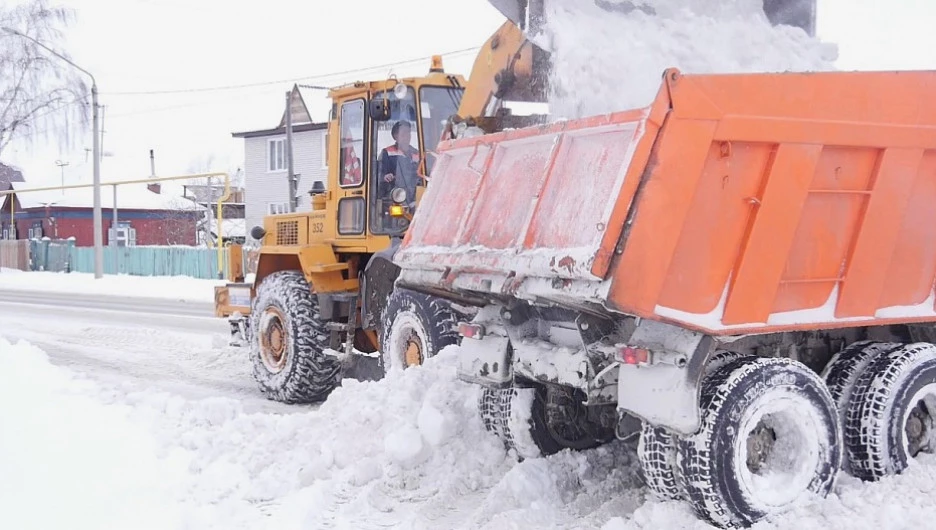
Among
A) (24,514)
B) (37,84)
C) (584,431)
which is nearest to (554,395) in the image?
(584,431)

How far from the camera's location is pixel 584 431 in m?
5.59

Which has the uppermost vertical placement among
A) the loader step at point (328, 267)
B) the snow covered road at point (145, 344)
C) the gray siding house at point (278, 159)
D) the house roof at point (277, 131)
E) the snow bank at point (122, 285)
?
the house roof at point (277, 131)

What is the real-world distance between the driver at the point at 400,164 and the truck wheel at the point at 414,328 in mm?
1214

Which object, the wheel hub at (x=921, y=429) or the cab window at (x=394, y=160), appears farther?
the cab window at (x=394, y=160)

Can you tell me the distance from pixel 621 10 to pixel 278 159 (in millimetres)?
34255

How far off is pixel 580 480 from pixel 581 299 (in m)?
1.52

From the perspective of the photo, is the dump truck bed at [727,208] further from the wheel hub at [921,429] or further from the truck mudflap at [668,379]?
the wheel hub at [921,429]

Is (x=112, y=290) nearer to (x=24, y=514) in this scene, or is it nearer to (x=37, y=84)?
(x=37, y=84)

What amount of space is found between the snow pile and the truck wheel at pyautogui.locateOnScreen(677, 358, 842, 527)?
189 cm

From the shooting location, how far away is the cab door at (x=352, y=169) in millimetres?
8102

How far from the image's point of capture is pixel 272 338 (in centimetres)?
866

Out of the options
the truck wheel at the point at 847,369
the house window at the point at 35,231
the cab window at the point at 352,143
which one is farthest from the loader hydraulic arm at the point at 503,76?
the house window at the point at 35,231

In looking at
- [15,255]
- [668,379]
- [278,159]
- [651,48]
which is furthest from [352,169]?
[15,255]

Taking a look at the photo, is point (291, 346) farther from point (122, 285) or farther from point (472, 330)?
point (122, 285)
